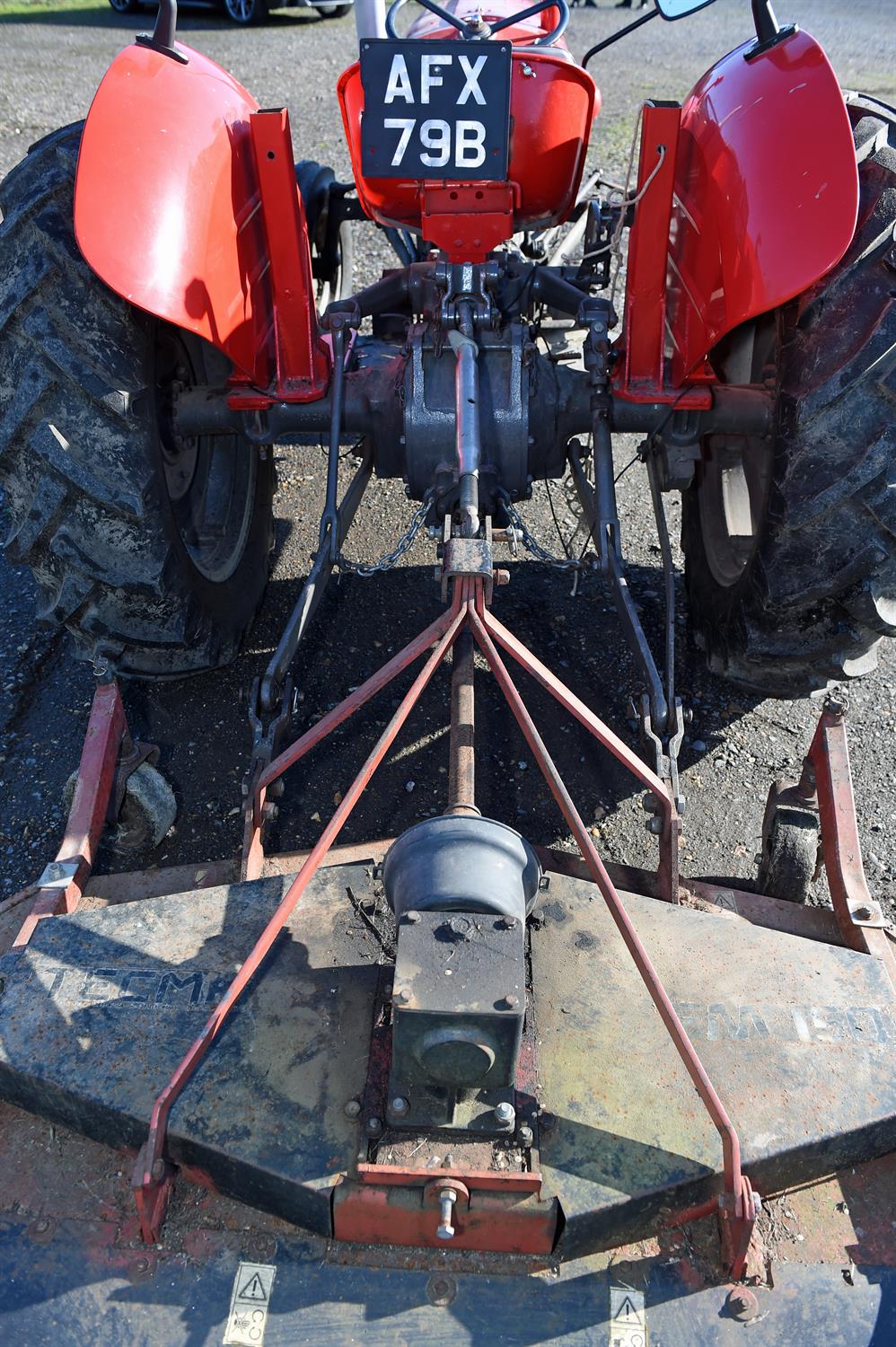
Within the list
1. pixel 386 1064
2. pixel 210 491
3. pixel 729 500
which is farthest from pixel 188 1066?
pixel 729 500

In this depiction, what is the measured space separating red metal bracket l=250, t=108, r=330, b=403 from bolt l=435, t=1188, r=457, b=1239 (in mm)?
1768

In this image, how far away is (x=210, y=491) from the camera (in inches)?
119

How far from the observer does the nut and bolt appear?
1.47 meters

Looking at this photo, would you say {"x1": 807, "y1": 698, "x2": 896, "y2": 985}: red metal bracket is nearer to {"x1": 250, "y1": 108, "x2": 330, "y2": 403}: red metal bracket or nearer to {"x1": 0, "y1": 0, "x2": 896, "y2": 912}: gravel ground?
{"x1": 0, "y1": 0, "x2": 896, "y2": 912}: gravel ground

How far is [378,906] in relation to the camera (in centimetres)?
186

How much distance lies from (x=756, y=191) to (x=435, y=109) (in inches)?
27.5

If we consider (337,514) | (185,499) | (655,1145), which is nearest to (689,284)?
(337,514)

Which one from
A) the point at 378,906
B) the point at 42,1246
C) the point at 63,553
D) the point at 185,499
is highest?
the point at 185,499

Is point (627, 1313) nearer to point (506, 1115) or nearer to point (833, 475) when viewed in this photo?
point (506, 1115)

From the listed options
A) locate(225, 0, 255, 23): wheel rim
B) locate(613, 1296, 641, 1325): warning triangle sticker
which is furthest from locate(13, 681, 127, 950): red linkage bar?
locate(225, 0, 255, 23): wheel rim

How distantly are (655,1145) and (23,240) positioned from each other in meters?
2.11

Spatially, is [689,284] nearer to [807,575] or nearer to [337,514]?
[807,575]

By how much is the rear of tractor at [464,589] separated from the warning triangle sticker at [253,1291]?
0.33 feet

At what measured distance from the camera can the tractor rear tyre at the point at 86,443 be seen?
86.2 inches
